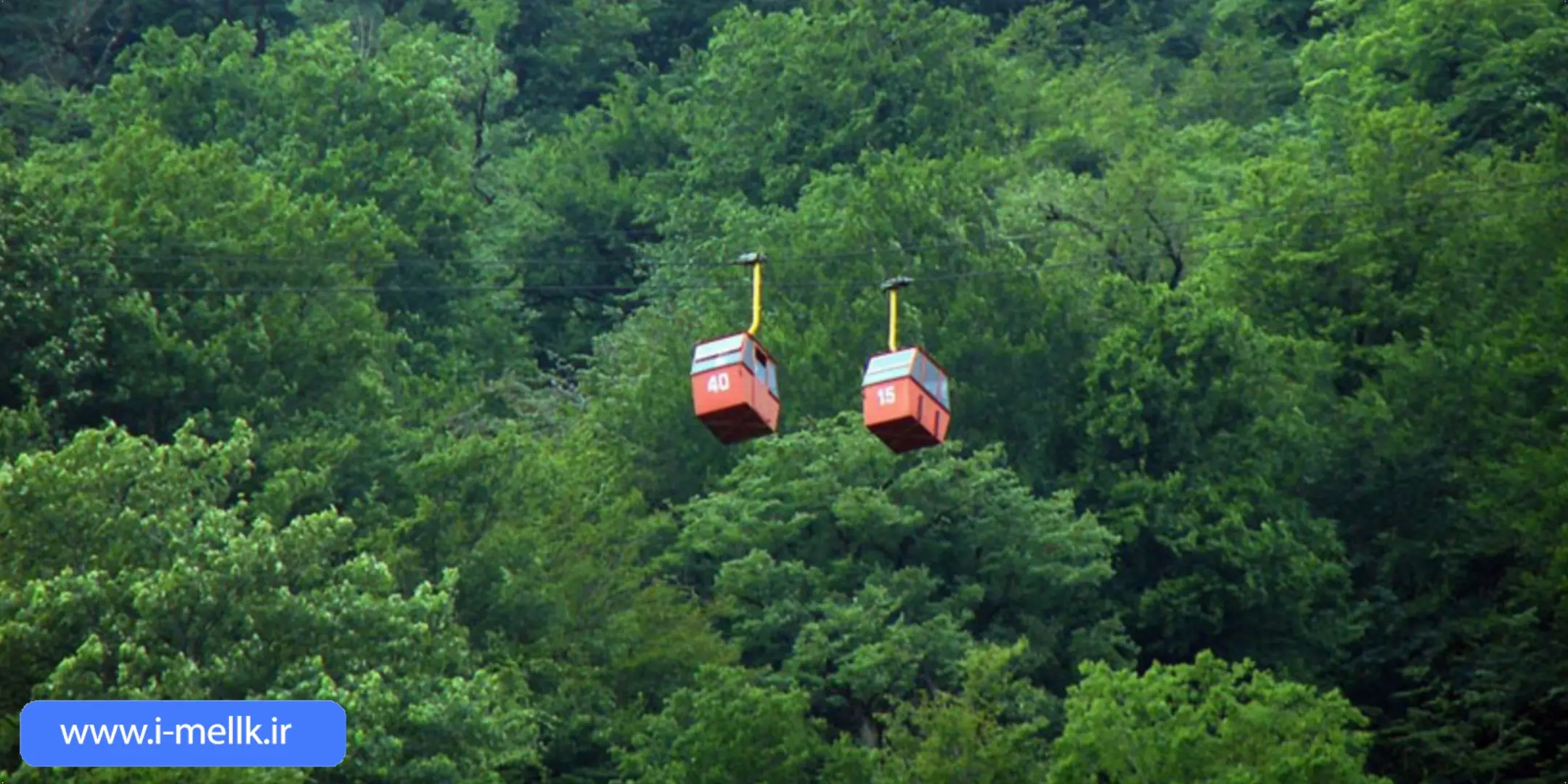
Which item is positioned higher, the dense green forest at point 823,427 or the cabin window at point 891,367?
the dense green forest at point 823,427

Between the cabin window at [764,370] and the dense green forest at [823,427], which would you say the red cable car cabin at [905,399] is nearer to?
the cabin window at [764,370]

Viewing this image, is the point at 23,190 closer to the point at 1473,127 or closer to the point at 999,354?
the point at 999,354

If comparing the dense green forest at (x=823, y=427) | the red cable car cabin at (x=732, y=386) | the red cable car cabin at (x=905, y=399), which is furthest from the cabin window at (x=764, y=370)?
the dense green forest at (x=823, y=427)

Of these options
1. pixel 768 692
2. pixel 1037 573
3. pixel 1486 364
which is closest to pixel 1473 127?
pixel 1486 364

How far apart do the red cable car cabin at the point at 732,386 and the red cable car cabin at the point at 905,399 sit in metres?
1.18

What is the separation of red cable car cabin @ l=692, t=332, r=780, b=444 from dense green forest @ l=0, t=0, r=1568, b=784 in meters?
11.3

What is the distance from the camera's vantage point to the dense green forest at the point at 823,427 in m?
56.5

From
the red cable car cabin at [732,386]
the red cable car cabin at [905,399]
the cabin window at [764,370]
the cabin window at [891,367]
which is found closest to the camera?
the red cable car cabin at [905,399]

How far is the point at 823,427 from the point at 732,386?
99.0 ft

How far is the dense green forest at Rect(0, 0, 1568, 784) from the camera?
56.5 meters

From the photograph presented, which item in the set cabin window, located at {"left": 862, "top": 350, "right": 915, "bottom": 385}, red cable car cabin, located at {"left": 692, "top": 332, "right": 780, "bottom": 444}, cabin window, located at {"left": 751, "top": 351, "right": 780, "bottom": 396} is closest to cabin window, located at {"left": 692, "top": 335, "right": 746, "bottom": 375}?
red cable car cabin, located at {"left": 692, "top": 332, "right": 780, "bottom": 444}

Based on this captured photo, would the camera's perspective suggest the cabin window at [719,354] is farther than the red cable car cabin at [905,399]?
Yes

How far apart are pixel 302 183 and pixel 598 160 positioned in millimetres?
16508

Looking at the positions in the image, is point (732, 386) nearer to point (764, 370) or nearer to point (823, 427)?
point (764, 370)
